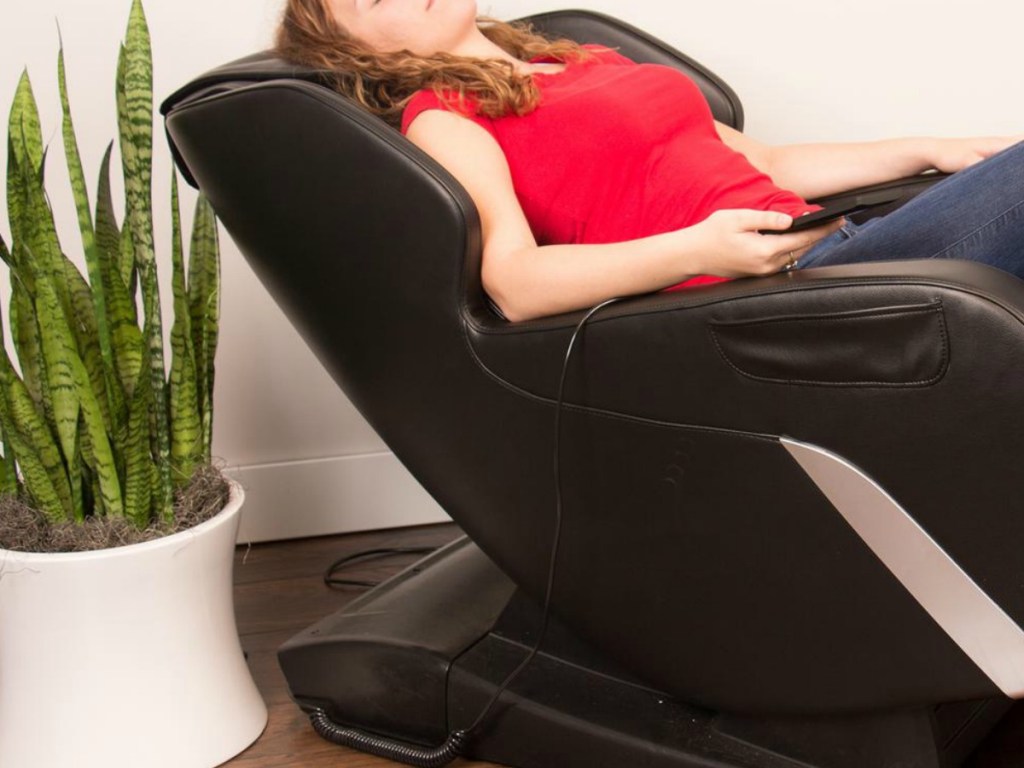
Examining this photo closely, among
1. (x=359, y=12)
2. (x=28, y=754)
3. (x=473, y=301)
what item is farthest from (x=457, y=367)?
(x=28, y=754)

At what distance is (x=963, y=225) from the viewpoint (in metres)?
1.12

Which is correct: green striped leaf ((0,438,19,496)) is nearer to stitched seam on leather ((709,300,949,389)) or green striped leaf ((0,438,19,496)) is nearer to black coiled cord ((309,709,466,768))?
black coiled cord ((309,709,466,768))

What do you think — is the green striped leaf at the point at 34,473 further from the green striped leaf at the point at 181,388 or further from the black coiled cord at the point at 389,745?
the black coiled cord at the point at 389,745

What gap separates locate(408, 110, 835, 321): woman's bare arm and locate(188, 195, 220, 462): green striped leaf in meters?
0.31

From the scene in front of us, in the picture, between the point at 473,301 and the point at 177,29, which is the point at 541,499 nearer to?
the point at 473,301

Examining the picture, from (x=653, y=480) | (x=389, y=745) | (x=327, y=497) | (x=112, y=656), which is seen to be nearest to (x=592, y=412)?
(x=653, y=480)

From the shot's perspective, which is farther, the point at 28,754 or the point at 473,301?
the point at 28,754

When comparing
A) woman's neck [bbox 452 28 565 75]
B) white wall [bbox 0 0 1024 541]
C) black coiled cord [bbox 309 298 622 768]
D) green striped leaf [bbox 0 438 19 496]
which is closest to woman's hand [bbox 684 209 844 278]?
black coiled cord [bbox 309 298 622 768]

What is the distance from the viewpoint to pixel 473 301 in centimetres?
128

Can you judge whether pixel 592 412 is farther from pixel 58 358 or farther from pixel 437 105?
pixel 58 358

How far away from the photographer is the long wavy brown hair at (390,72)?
1452 mm

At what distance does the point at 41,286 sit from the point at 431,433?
470 mm

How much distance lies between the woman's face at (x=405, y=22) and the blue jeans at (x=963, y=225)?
2.06 feet

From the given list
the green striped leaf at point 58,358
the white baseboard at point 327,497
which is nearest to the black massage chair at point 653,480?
the green striped leaf at point 58,358
